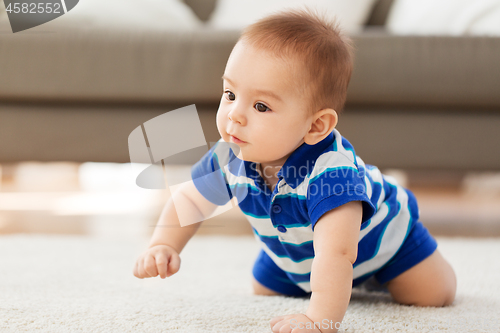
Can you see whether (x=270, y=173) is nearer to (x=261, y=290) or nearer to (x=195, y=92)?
(x=261, y=290)

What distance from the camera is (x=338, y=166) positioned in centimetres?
52

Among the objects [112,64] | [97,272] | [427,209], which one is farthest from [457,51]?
[97,272]

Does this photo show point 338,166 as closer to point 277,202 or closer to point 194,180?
point 277,202

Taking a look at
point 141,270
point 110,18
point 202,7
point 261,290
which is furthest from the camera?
point 202,7

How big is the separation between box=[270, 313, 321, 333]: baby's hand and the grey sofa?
646 millimetres

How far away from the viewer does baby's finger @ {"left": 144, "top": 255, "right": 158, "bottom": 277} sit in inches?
21.6

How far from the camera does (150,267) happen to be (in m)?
0.55

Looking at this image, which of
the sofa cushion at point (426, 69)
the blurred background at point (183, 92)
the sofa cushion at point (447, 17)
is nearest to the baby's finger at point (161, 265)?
the blurred background at point (183, 92)

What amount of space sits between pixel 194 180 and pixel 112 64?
50 cm

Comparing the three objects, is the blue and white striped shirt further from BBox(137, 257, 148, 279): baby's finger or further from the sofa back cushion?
the sofa back cushion

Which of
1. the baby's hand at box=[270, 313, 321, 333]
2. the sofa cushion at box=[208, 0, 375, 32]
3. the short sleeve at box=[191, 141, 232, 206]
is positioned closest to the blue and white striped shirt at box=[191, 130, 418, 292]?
the short sleeve at box=[191, 141, 232, 206]

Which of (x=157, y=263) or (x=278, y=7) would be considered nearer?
(x=157, y=263)

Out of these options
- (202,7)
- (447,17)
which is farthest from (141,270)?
(202,7)

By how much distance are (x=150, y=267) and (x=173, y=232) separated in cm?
6
